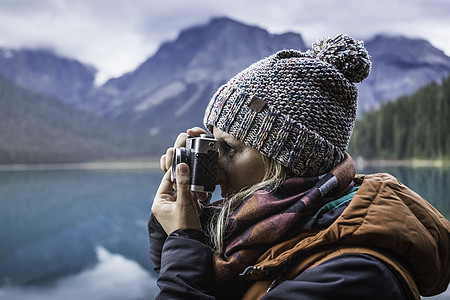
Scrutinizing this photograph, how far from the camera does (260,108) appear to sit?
2.54ft

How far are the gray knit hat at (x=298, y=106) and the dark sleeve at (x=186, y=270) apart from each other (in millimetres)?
228

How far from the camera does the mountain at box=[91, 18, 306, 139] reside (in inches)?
3477

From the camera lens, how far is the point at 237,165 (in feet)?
2.68

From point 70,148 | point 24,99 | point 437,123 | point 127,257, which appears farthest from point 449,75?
point 24,99

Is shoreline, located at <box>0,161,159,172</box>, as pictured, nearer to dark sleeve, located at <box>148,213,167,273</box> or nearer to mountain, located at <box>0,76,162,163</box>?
mountain, located at <box>0,76,162,163</box>

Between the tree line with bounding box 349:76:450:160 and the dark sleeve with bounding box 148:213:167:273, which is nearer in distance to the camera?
the dark sleeve with bounding box 148:213:167:273

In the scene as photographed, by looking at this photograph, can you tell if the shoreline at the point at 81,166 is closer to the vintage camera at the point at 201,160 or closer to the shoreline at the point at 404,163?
the shoreline at the point at 404,163

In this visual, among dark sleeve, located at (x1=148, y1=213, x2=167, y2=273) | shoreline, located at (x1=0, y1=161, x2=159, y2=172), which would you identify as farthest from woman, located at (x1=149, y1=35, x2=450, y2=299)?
shoreline, located at (x1=0, y1=161, x2=159, y2=172)

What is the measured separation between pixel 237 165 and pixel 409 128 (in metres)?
24.5

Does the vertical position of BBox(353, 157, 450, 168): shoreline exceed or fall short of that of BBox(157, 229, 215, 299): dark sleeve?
it exceeds it

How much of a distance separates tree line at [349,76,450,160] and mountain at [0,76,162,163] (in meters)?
37.7

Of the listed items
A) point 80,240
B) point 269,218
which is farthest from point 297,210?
point 80,240

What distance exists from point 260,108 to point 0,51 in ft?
394

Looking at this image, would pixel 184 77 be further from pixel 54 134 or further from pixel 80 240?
pixel 80 240
